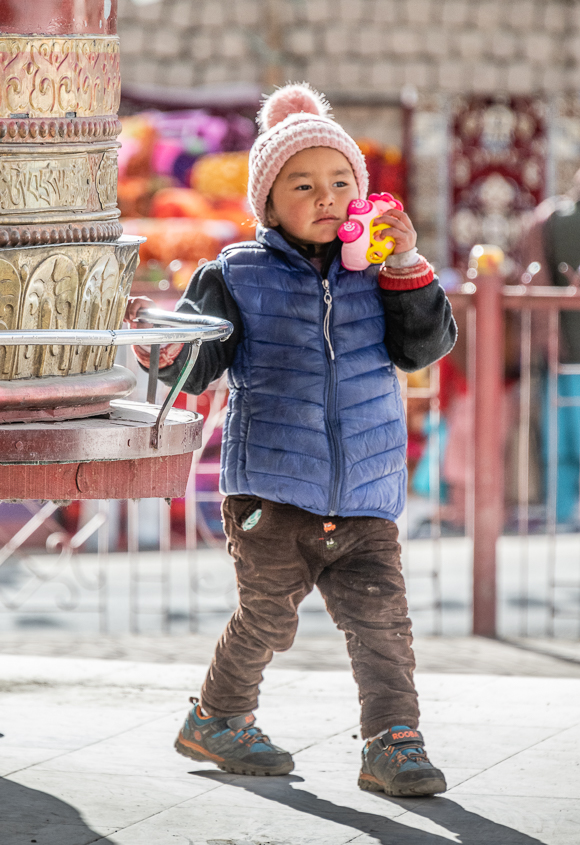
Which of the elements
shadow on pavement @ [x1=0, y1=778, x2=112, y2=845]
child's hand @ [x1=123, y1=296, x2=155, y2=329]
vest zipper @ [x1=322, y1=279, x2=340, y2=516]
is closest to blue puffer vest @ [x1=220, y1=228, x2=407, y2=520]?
vest zipper @ [x1=322, y1=279, x2=340, y2=516]

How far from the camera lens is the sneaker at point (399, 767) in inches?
120

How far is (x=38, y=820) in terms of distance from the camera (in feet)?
9.57

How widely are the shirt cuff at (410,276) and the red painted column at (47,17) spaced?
2.98 ft

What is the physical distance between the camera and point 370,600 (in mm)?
3184

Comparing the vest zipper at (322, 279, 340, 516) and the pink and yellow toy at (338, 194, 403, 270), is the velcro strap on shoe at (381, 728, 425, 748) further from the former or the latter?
the pink and yellow toy at (338, 194, 403, 270)

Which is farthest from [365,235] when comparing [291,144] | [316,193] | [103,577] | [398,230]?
[103,577]

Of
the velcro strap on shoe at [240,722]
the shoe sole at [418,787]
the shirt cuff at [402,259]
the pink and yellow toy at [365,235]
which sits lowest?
the shoe sole at [418,787]

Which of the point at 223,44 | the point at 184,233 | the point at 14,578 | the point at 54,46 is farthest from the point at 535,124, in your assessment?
the point at 54,46

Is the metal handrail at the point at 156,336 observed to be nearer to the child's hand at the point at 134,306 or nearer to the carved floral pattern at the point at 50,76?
the child's hand at the point at 134,306

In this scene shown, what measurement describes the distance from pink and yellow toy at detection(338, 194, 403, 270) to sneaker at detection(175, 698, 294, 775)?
1.19m

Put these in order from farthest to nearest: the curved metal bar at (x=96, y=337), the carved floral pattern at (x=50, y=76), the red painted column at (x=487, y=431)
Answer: the red painted column at (x=487, y=431) < the carved floral pattern at (x=50, y=76) < the curved metal bar at (x=96, y=337)

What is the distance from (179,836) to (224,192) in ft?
22.9

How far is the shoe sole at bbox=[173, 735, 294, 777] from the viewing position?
326 centimetres

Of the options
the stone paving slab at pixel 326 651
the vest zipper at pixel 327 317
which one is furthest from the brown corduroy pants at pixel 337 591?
the stone paving slab at pixel 326 651
